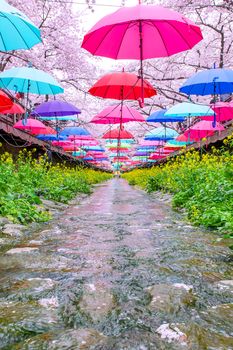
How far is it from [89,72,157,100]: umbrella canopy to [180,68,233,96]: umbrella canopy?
47.1 inches

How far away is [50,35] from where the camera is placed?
18516 mm

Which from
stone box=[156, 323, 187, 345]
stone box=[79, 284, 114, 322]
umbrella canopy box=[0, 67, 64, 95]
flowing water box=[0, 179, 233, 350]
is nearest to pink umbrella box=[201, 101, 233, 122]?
umbrella canopy box=[0, 67, 64, 95]

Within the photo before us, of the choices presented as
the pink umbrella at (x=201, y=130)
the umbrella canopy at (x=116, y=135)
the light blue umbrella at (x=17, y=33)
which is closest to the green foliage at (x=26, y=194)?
the light blue umbrella at (x=17, y=33)

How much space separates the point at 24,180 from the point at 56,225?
10.2 feet

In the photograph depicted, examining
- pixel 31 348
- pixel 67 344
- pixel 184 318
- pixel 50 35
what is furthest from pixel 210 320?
pixel 50 35

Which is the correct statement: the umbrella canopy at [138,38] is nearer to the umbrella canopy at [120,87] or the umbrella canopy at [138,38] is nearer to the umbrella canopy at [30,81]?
the umbrella canopy at [120,87]

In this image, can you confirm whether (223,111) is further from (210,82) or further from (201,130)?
(210,82)

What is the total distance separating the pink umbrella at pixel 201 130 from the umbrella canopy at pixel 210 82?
1.51m

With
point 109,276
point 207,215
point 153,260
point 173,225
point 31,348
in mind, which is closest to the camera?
point 31,348

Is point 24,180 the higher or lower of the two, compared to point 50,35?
lower

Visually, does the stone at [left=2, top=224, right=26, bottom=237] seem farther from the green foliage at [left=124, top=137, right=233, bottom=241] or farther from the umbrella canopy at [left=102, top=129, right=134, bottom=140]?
the umbrella canopy at [left=102, top=129, right=134, bottom=140]

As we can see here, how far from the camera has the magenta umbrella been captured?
18.4 feet

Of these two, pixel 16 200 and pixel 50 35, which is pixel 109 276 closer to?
pixel 16 200

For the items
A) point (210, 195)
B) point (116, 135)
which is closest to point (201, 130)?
point (116, 135)
